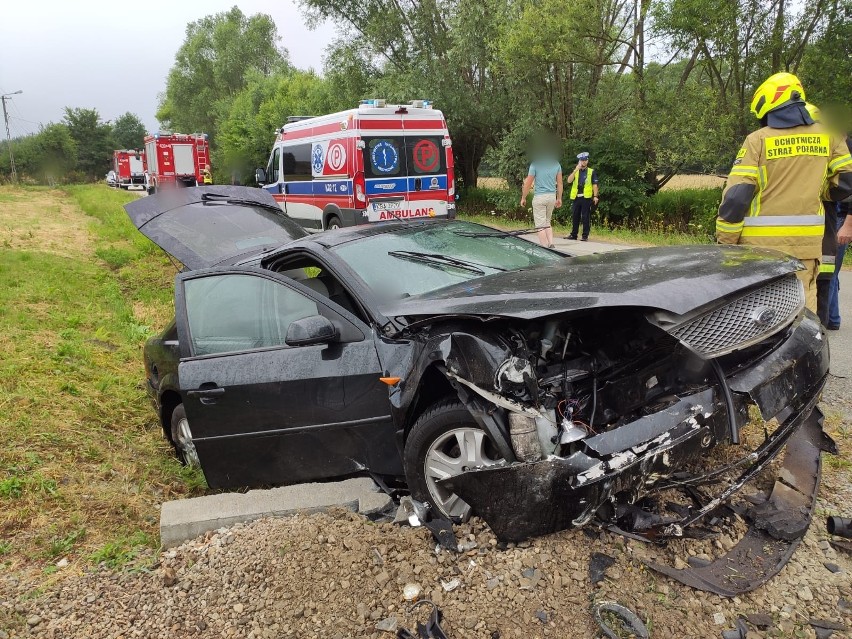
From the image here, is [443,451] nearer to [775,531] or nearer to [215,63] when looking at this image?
[775,531]

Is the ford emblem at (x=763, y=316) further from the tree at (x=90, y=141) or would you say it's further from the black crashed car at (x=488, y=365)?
the tree at (x=90, y=141)

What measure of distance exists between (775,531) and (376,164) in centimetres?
992

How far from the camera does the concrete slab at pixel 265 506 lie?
127 inches

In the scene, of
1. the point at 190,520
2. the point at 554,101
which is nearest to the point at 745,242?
the point at 190,520

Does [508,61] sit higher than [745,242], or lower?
higher

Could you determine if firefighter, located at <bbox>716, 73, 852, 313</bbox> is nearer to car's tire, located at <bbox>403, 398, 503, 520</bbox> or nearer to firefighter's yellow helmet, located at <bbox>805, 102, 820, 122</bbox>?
firefighter's yellow helmet, located at <bbox>805, 102, 820, 122</bbox>

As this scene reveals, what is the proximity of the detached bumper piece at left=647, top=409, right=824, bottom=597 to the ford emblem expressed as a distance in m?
0.85

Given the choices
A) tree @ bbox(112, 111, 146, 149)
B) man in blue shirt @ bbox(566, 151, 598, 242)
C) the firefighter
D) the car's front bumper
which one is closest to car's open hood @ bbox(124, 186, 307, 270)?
the car's front bumper

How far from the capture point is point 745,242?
168 inches

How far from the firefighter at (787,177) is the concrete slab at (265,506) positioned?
2936mm

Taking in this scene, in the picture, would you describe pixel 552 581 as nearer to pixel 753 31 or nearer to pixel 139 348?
pixel 139 348

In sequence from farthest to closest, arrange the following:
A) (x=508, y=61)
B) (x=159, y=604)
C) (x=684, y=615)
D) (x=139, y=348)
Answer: (x=508, y=61)
(x=139, y=348)
(x=159, y=604)
(x=684, y=615)

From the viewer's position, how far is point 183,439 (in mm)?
4363

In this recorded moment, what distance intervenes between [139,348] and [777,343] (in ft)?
21.9
